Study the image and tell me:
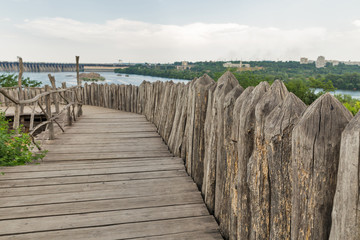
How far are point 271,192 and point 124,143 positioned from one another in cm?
396

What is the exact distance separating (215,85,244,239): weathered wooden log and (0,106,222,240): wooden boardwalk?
126mm

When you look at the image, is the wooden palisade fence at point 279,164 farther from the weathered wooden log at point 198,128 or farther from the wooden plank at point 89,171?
the wooden plank at point 89,171

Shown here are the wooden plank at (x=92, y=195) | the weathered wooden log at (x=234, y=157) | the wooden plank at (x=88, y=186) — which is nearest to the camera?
the weathered wooden log at (x=234, y=157)

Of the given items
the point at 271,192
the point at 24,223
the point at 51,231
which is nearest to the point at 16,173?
the point at 24,223

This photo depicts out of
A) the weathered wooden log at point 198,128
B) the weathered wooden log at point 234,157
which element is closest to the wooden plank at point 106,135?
the weathered wooden log at point 198,128

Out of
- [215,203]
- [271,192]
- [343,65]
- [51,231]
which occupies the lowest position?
[51,231]

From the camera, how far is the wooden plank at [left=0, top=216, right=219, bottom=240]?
2.11 metres

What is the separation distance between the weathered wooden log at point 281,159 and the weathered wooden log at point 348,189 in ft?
1.05

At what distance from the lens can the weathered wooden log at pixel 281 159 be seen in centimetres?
141

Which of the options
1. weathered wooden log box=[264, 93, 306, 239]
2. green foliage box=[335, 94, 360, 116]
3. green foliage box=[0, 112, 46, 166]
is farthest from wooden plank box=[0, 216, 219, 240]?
green foliage box=[335, 94, 360, 116]

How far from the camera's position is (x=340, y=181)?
3.55 ft

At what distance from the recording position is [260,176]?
1622 mm

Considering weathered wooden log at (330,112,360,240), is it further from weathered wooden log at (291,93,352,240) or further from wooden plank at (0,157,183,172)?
wooden plank at (0,157,183,172)

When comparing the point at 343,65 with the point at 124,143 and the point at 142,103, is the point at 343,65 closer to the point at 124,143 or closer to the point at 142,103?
the point at 142,103
